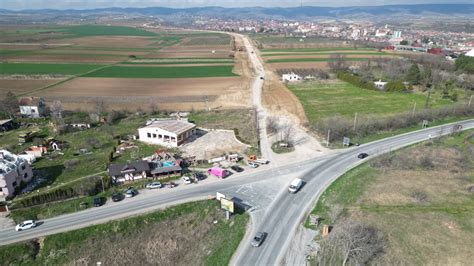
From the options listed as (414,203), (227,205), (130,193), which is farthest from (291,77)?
(130,193)

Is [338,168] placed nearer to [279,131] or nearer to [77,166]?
[279,131]

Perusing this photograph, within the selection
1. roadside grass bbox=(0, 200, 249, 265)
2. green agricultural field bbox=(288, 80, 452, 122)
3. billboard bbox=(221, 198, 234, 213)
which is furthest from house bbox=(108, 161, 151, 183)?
green agricultural field bbox=(288, 80, 452, 122)

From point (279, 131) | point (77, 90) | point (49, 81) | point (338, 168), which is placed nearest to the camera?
point (338, 168)

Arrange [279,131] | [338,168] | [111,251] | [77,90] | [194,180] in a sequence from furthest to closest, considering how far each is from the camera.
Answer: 1. [77,90]
2. [279,131]
3. [338,168]
4. [194,180]
5. [111,251]

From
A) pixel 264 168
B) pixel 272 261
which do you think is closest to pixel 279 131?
pixel 264 168

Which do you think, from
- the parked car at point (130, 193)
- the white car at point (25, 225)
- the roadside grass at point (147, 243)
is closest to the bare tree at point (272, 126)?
the roadside grass at point (147, 243)

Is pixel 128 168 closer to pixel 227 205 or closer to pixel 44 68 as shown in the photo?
pixel 227 205
